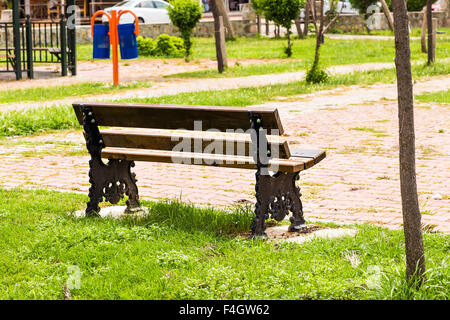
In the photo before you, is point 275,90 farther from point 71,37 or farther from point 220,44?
point 71,37

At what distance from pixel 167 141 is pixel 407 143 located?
2.26m

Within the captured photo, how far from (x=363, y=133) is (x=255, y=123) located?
215 inches

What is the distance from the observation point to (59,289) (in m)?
4.27

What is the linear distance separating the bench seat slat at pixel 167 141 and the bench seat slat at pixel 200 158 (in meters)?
0.05

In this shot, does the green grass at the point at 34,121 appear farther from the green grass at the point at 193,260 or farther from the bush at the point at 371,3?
the bush at the point at 371,3

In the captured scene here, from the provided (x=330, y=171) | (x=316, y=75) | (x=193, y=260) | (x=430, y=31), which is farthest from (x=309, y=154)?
(x=430, y=31)

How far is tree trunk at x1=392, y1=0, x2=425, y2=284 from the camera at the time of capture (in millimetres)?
4023

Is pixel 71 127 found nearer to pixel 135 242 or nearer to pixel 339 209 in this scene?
pixel 339 209

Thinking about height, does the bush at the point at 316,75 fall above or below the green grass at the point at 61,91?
above

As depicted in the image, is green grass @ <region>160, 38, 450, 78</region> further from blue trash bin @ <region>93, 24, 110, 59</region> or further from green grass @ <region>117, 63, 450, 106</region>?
blue trash bin @ <region>93, 24, 110, 59</region>

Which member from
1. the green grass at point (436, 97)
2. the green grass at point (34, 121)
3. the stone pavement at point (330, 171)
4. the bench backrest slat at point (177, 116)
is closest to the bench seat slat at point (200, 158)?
the bench backrest slat at point (177, 116)

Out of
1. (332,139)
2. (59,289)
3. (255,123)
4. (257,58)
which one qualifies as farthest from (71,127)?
(257,58)

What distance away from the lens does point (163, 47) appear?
25922 millimetres

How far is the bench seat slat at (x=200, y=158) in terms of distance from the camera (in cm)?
548
